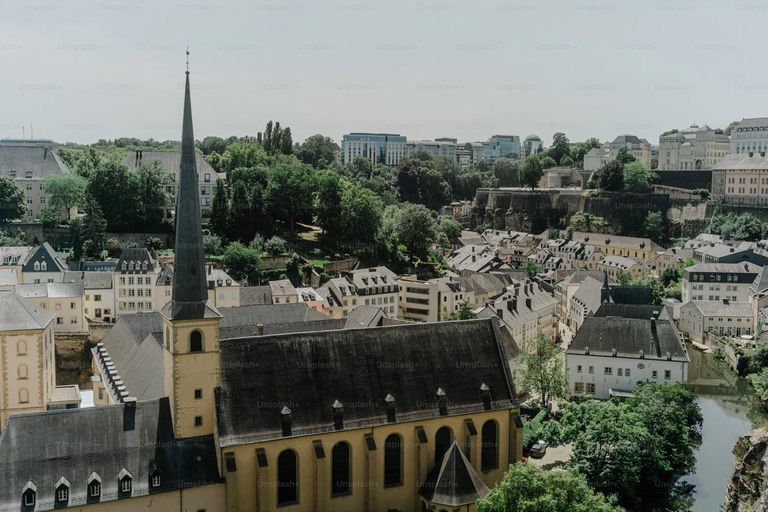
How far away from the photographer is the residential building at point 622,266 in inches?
4459

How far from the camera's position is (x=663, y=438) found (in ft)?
149

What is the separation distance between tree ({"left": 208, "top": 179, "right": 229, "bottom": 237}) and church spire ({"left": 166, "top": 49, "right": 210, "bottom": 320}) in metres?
61.8

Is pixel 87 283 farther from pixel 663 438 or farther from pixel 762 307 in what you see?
pixel 762 307

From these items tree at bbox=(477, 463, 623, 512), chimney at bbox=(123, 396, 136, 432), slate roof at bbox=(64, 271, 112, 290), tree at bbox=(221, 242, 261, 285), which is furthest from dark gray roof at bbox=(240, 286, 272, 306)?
tree at bbox=(477, 463, 623, 512)

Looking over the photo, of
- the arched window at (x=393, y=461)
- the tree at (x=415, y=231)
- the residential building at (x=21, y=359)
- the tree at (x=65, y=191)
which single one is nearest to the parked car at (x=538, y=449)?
the arched window at (x=393, y=461)

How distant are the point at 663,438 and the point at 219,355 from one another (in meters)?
27.8

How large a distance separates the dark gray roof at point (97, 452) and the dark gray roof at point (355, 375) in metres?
2.12

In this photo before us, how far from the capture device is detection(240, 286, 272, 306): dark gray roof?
77.6 m

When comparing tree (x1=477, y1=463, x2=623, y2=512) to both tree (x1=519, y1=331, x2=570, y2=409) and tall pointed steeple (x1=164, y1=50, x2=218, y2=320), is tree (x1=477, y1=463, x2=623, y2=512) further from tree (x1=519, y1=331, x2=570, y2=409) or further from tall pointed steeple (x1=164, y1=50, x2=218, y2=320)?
tree (x1=519, y1=331, x2=570, y2=409)

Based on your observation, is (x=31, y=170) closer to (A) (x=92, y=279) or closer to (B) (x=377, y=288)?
(A) (x=92, y=279)

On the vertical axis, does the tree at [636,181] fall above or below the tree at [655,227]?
above

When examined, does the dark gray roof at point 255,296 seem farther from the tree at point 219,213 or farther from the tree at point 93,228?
the tree at point 93,228

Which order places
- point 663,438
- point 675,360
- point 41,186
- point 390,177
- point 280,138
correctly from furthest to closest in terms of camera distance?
point 390,177
point 280,138
point 41,186
point 675,360
point 663,438

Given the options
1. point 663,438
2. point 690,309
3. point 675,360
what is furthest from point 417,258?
point 663,438
